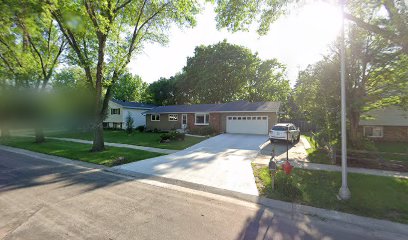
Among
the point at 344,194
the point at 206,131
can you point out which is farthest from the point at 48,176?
the point at 206,131

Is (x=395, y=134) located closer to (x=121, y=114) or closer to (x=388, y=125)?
(x=388, y=125)

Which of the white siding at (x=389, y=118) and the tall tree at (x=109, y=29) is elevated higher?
the tall tree at (x=109, y=29)

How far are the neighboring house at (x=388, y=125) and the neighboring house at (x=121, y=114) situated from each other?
2888 centimetres

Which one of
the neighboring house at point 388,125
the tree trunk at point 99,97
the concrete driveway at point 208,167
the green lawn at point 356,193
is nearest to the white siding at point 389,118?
the neighboring house at point 388,125

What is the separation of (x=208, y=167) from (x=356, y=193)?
617 cm

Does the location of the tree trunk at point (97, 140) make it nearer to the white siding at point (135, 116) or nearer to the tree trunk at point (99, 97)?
the tree trunk at point (99, 97)

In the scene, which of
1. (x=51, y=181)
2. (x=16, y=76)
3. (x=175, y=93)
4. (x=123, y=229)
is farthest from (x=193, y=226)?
(x=175, y=93)

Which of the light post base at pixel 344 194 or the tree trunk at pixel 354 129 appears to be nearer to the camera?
the light post base at pixel 344 194

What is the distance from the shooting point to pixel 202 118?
1072 inches

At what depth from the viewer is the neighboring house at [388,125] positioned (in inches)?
757

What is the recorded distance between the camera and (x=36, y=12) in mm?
10992

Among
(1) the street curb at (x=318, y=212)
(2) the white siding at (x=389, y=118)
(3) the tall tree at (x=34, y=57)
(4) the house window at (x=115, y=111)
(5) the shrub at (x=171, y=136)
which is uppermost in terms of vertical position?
(3) the tall tree at (x=34, y=57)

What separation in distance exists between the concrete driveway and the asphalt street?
54.3 inches

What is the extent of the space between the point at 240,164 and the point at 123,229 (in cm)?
769
